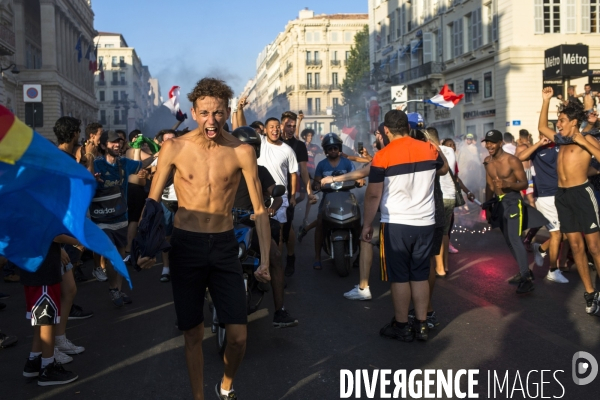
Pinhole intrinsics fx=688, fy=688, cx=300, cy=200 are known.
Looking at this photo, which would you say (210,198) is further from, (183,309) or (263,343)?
(263,343)

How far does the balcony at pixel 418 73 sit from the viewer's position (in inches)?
1654

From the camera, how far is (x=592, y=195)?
6.71 meters

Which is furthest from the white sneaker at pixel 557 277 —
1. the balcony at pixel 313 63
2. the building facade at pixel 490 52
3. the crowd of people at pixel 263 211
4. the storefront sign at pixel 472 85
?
the balcony at pixel 313 63

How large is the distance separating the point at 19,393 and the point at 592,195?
535 centimetres

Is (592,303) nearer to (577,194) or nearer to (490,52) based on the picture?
(577,194)

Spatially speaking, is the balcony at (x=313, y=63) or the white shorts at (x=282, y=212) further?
the balcony at (x=313, y=63)

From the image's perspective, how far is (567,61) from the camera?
2225 cm

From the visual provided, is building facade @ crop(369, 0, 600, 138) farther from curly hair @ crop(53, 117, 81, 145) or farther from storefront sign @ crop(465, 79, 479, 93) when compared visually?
curly hair @ crop(53, 117, 81, 145)

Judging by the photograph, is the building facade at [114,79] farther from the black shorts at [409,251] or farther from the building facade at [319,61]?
the black shorts at [409,251]

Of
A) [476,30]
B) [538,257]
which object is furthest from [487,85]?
[538,257]

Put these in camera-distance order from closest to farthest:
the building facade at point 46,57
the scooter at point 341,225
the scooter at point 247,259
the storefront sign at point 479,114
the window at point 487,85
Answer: the scooter at point 247,259, the scooter at point 341,225, the storefront sign at point 479,114, the window at point 487,85, the building facade at point 46,57

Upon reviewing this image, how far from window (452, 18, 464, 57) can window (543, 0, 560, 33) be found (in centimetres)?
622

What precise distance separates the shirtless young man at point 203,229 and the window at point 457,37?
37461 millimetres

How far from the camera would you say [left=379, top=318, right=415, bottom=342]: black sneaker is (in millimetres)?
5625
